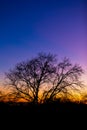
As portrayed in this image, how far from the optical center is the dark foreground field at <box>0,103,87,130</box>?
243 inches

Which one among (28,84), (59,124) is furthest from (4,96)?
(59,124)

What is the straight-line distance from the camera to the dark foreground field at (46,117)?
6.16m

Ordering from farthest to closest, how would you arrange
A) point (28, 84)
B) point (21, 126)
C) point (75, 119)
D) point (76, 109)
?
1. point (28, 84)
2. point (76, 109)
3. point (75, 119)
4. point (21, 126)

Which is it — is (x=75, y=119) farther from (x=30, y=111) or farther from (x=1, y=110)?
(x=1, y=110)

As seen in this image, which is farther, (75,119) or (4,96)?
(4,96)

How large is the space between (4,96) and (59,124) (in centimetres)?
2338

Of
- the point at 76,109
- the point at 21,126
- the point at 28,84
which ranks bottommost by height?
the point at 21,126

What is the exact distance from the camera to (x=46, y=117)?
6730 millimetres

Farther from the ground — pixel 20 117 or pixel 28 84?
pixel 28 84

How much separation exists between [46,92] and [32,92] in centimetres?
246

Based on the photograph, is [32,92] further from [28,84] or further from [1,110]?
[1,110]

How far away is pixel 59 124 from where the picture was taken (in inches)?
247

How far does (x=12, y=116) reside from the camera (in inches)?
270

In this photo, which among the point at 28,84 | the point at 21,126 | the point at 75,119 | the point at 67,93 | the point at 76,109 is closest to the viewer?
the point at 21,126
